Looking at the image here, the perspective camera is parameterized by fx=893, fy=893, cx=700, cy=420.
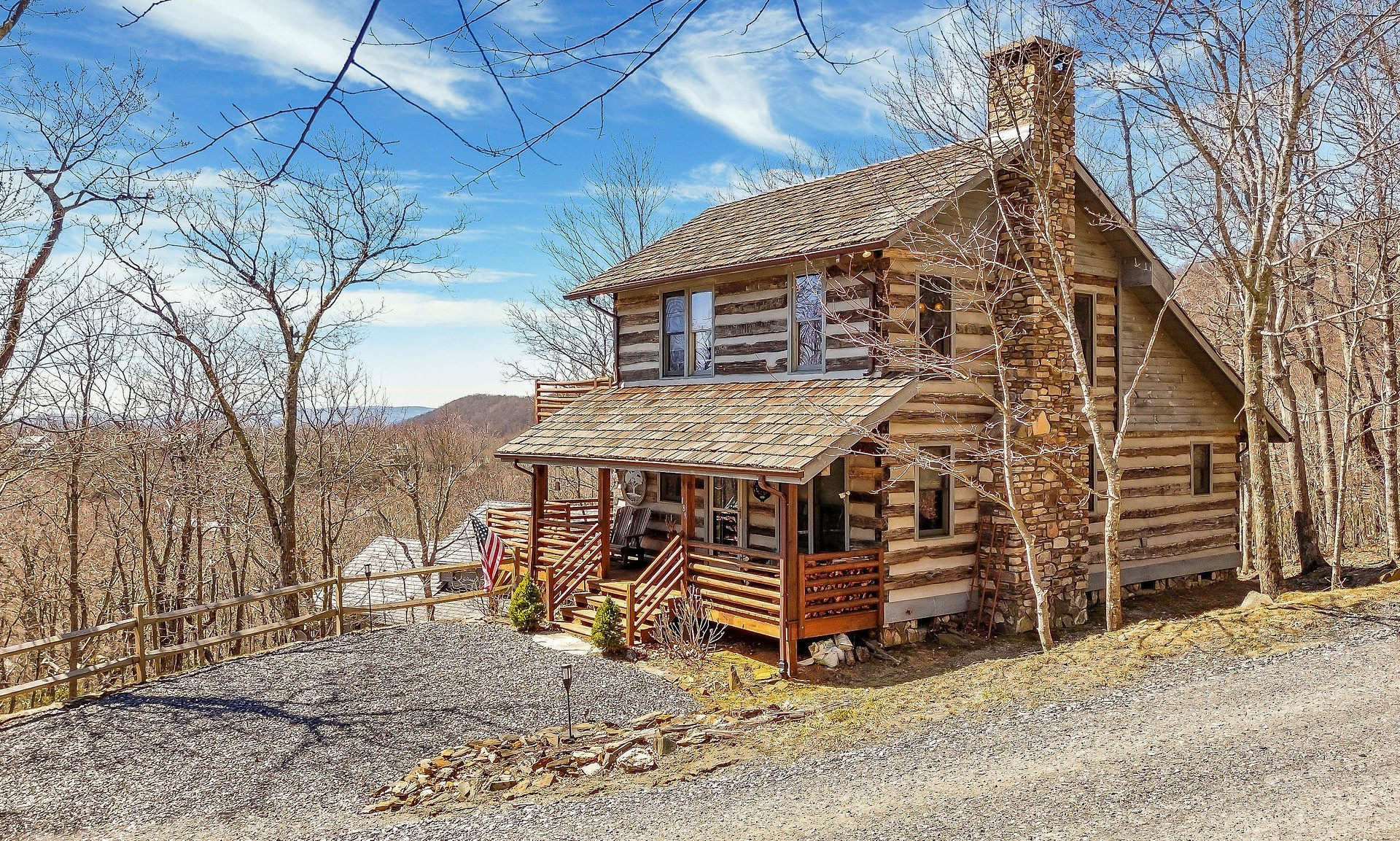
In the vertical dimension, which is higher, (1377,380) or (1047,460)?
(1377,380)

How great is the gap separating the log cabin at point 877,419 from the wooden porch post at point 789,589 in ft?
0.11

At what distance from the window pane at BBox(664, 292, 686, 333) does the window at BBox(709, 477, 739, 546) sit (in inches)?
130

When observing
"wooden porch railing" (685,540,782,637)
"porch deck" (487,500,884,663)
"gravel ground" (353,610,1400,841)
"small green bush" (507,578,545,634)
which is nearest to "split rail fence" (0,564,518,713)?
"small green bush" (507,578,545,634)

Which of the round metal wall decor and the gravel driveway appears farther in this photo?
the round metal wall decor

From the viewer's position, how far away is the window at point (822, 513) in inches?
591

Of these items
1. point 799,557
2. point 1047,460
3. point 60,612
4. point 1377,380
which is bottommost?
point 60,612

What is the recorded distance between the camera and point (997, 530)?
1473 centimetres

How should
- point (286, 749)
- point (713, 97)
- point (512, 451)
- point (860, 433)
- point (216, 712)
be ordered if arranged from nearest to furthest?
point (713, 97), point (286, 749), point (216, 712), point (860, 433), point (512, 451)

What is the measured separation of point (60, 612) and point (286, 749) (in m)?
19.4

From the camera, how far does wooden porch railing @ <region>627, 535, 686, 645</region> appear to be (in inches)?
567

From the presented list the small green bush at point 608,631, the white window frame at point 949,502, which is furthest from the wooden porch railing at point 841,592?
the small green bush at point 608,631

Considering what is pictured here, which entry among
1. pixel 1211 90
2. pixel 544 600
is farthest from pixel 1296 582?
pixel 544 600

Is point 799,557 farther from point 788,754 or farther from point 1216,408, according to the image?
point 1216,408

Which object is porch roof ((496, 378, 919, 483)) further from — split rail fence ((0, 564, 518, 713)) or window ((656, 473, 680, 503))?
split rail fence ((0, 564, 518, 713))
